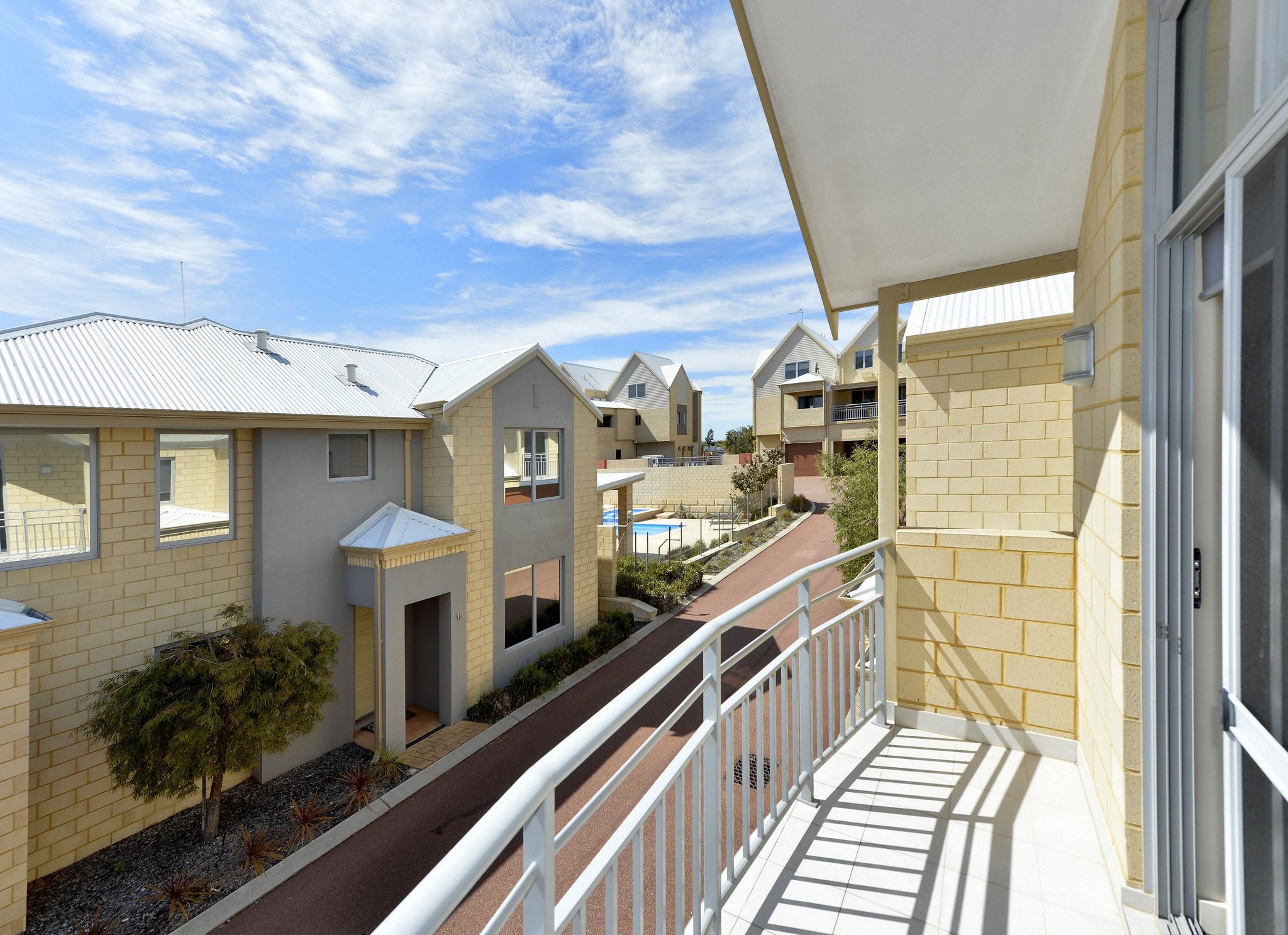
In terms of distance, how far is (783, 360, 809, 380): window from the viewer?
27.3 metres

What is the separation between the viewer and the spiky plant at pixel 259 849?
5309 mm

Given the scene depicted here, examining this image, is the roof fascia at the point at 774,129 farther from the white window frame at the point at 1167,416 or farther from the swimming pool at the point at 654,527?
the swimming pool at the point at 654,527

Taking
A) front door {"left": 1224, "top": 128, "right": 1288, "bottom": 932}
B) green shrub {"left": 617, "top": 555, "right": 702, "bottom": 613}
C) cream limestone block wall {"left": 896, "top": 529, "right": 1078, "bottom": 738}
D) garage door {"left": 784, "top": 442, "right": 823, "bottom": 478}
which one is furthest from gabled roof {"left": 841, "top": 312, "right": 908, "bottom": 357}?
front door {"left": 1224, "top": 128, "right": 1288, "bottom": 932}

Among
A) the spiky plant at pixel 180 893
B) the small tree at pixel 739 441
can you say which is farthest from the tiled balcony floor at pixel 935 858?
the small tree at pixel 739 441

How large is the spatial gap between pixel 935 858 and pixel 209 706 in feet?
20.2

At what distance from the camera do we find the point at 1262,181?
41.3 inches

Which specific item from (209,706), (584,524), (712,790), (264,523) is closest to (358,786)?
(209,706)

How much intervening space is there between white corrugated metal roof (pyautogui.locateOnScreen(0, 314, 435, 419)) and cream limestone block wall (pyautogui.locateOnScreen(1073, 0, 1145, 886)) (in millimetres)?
7378

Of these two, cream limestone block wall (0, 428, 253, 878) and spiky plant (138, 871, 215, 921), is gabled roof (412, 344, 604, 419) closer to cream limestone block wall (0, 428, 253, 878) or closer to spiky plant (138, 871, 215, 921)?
cream limestone block wall (0, 428, 253, 878)

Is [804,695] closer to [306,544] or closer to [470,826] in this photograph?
[470,826]

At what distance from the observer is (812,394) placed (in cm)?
2662

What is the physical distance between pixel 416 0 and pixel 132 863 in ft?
27.9

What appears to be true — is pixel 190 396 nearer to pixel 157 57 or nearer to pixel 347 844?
pixel 157 57

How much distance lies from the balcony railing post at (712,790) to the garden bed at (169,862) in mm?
5746
